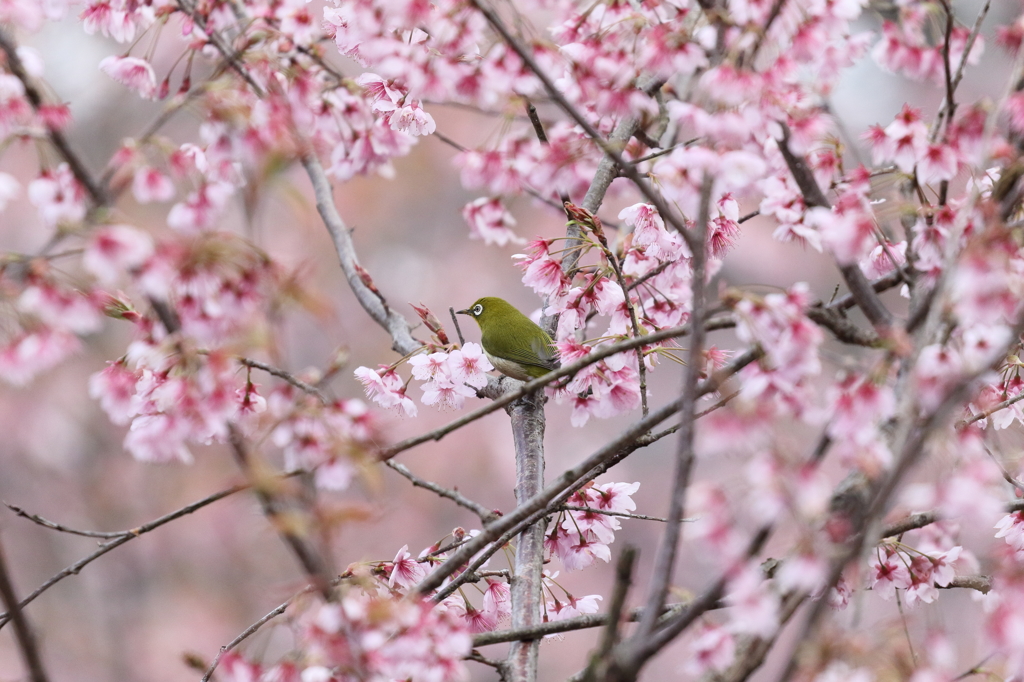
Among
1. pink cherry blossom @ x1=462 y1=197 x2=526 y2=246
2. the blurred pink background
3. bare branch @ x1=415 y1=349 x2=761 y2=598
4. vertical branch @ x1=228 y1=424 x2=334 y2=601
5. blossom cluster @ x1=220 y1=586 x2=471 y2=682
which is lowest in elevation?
blossom cluster @ x1=220 y1=586 x2=471 y2=682

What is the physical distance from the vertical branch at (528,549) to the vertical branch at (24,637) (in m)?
0.87

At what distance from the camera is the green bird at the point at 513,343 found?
3.37 meters

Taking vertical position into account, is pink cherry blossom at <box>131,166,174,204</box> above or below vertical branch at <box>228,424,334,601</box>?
above

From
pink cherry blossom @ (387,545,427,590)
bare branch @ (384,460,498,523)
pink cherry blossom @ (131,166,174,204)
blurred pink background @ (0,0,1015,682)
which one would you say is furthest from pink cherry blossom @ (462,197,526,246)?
blurred pink background @ (0,0,1015,682)

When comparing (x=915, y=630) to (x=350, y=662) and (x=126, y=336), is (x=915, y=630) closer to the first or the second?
(x=350, y=662)

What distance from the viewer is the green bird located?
132 inches

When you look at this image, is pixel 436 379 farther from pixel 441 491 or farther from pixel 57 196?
pixel 57 196

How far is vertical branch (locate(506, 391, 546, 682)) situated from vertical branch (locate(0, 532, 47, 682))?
87 cm

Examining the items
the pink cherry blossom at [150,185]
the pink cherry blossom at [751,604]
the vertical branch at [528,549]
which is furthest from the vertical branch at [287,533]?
the vertical branch at [528,549]

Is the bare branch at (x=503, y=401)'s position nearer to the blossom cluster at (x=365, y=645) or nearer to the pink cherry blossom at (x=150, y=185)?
the blossom cluster at (x=365, y=645)

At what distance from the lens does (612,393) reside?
2.31m

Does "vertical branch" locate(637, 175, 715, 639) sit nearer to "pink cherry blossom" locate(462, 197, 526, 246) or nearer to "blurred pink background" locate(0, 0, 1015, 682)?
"pink cherry blossom" locate(462, 197, 526, 246)

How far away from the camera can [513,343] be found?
3475 mm

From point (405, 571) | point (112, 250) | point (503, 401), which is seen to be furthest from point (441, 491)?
point (112, 250)
